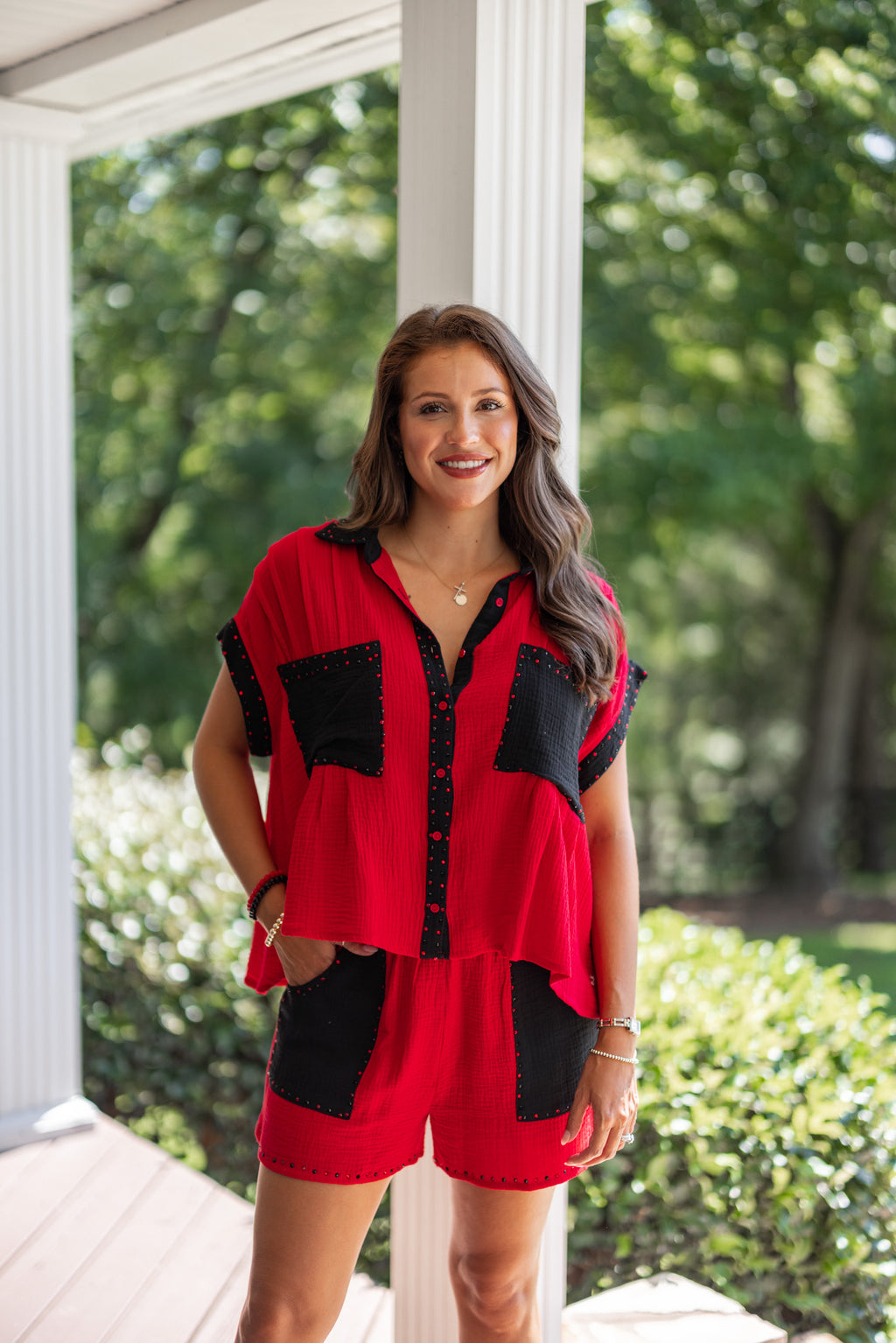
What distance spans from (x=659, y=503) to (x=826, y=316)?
154cm

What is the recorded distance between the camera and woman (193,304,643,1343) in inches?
66.8

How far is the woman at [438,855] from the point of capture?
1.70m

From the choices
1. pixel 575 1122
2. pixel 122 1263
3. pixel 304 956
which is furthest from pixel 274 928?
pixel 122 1263

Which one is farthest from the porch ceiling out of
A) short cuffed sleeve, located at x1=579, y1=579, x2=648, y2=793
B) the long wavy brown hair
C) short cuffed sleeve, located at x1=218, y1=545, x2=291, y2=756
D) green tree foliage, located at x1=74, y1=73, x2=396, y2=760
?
green tree foliage, located at x1=74, y1=73, x2=396, y2=760

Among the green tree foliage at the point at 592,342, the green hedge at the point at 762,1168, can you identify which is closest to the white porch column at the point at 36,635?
the green hedge at the point at 762,1168

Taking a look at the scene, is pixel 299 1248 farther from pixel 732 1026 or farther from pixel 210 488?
pixel 210 488

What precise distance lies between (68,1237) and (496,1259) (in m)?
1.63

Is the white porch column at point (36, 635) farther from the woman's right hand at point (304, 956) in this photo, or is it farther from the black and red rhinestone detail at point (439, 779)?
the black and red rhinestone detail at point (439, 779)

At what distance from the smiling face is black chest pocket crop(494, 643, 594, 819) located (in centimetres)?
24

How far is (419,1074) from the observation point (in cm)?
170

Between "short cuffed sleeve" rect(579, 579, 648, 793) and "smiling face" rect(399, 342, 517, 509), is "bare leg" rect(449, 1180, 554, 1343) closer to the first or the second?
"short cuffed sleeve" rect(579, 579, 648, 793)

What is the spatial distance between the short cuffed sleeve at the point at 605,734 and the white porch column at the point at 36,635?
85.9 inches

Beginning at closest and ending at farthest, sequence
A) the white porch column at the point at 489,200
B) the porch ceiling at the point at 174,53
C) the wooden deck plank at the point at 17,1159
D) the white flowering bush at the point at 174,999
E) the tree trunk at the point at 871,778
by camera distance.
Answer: the white porch column at the point at 489,200 < the porch ceiling at the point at 174,53 < the wooden deck plank at the point at 17,1159 < the white flowering bush at the point at 174,999 < the tree trunk at the point at 871,778

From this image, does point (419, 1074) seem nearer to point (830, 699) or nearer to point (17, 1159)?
point (17, 1159)
